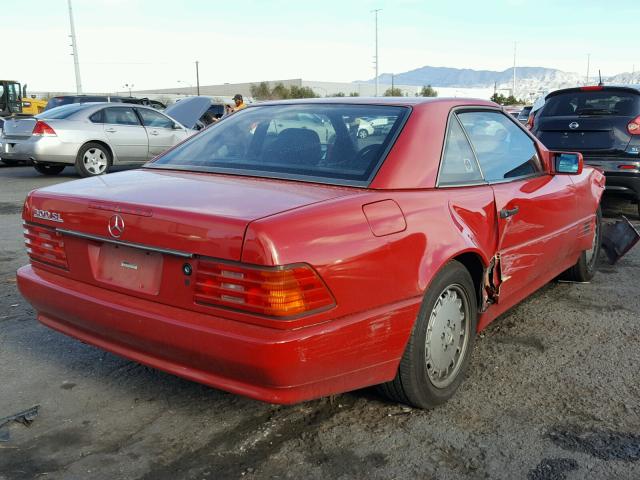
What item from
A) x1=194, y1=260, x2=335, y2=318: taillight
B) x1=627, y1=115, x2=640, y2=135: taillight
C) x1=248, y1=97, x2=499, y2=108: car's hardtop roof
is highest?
x1=248, y1=97, x2=499, y2=108: car's hardtop roof

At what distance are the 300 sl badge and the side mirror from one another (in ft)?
10.2

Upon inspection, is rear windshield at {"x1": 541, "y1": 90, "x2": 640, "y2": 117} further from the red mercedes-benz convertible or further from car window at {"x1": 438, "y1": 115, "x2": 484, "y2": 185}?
car window at {"x1": 438, "y1": 115, "x2": 484, "y2": 185}

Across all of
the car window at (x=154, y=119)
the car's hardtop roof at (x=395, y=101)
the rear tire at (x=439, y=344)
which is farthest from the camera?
the car window at (x=154, y=119)

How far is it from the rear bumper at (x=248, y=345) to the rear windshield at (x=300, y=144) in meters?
0.72

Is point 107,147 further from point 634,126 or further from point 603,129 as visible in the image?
point 634,126

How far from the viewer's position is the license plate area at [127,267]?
8.68ft

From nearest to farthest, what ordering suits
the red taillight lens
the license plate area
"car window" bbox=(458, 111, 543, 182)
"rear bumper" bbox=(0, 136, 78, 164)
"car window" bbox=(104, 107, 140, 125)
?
the license plate area → the red taillight lens → "car window" bbox=(458, 111, 543, 182) → "rear bumper" bbox=(0, 136, 78, 164) → "car window" bbox=(104, 107, 140, 125)

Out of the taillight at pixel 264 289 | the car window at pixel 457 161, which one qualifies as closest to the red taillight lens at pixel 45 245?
the taillight at pixel 264 289

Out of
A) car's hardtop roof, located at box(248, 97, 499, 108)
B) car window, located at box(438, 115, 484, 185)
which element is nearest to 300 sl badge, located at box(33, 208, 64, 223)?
car's hardtop roof, located at box(248, 97, 499, 108)

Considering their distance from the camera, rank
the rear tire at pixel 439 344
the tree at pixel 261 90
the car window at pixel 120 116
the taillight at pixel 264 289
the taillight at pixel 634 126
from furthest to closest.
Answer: the tree at pixel 261 90 < the car window at pixel 120 116 < the taillight at pixel 634 126 < the rear tire at pixel 439 344 < the taillight at pixel 264 289

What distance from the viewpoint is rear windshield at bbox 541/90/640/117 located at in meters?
7.52

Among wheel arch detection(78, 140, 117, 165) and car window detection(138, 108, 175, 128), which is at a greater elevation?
car window detection(138, 108, 175, 128)

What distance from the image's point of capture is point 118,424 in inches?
116

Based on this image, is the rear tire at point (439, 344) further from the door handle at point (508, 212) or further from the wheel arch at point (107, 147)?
the wheel arch at point (107, 147)
